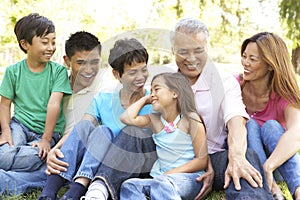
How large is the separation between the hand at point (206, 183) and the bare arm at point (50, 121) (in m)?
0.83

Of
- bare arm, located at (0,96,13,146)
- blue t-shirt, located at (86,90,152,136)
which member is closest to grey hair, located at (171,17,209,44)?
blue t-shirt, located at (86,90,152,136)

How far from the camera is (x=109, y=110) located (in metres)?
2.34

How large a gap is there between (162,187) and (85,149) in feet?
1.44

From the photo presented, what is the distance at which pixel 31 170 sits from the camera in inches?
93.7

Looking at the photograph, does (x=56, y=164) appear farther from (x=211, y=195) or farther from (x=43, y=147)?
(x=211, y=195)

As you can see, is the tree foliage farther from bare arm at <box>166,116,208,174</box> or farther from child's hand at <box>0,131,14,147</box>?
child's hand at <box>0,131,14,147</box>

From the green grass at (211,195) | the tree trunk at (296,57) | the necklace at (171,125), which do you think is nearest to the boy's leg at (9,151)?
the green grass at (211,195)

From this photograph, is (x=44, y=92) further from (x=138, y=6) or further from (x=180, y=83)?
(x=138, y=6)

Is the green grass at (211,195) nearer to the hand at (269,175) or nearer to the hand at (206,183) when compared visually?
the hand at (206,183)

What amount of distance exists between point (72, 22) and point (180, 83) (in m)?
4.53

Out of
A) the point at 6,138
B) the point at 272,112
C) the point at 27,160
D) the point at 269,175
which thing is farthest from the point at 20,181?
the point at 272,112

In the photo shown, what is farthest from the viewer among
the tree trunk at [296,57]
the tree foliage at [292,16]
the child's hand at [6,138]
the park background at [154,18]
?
the tree trunk at [296,57]

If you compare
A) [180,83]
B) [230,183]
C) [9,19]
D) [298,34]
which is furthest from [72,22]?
[230,183]

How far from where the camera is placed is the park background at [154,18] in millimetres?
5969
